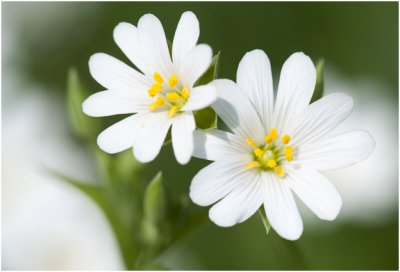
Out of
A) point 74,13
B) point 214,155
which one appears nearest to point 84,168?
point 74,13

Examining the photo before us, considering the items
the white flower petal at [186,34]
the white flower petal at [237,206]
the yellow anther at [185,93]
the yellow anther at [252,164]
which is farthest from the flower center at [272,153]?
the white flower petal at [186,34]

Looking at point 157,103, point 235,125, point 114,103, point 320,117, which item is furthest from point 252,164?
point 114,103

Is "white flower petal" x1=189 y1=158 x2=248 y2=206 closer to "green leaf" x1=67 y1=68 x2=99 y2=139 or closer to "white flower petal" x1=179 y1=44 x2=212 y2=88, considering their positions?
"white flower petal" x1=179 y1=44 x2=212 y2=88

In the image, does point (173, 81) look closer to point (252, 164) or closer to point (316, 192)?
point (252, 164)

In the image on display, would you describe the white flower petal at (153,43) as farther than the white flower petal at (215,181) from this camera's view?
Yes

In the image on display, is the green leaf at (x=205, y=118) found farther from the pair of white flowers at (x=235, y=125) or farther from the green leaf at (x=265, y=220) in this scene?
the green leaf at (x=265, y=220)

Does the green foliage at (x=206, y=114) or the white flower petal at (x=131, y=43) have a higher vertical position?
the white flower petal at (x=131, y=43)
